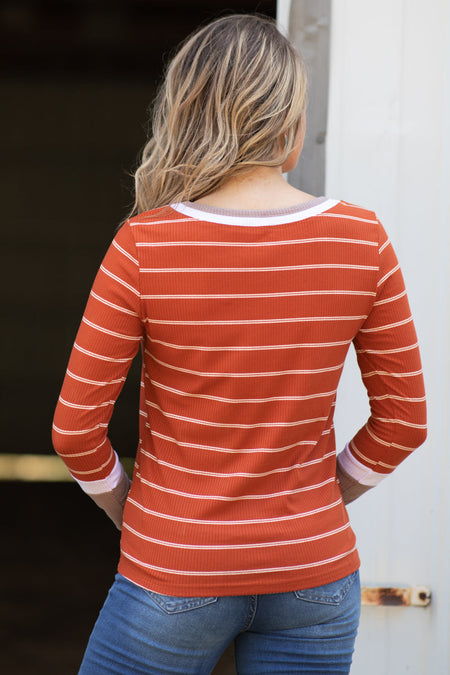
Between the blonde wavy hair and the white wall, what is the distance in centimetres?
103

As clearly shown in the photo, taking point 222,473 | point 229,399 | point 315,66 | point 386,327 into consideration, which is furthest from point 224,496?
point 315,66

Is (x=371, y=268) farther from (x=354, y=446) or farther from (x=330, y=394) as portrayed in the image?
(x=354, y=446)

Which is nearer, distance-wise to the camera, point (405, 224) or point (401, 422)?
point (401, 422)

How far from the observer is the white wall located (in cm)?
204

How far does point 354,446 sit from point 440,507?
3.14ft

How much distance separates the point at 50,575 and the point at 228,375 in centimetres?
342

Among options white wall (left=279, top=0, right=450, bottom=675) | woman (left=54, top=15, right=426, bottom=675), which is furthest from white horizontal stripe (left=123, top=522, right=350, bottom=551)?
white wall (left=279, top=0, right=450, bottom=675)

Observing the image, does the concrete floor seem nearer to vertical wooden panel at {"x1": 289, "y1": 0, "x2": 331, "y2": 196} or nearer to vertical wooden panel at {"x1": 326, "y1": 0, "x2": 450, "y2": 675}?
vertical wooden panel at {"x1": 326, "y1": 0, "x2": 450, "y2": 675}

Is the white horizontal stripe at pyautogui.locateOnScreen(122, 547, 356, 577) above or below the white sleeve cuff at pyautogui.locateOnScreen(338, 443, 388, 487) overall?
below

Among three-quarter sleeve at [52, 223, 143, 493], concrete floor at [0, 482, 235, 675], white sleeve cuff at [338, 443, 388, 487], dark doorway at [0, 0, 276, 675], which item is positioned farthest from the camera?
dark doorway at [0, 0, 276, 675]

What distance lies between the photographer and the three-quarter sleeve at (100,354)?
100 centimetres

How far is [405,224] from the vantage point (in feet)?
6.86

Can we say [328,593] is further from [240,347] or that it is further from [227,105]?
[227,105]

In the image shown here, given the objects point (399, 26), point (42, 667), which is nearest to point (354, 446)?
point (399, 26)
